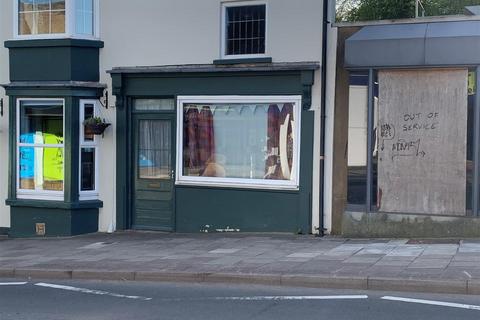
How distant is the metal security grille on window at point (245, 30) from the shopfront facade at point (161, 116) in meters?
0.02

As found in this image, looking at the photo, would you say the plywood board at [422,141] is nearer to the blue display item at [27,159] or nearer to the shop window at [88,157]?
the shop window at [88,157]

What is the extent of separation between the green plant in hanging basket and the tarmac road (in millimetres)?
5318

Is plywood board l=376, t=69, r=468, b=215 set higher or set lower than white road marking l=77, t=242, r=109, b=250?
higher

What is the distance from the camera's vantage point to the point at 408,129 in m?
11.8

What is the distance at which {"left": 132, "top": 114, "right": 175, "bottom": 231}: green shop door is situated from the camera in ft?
46.2

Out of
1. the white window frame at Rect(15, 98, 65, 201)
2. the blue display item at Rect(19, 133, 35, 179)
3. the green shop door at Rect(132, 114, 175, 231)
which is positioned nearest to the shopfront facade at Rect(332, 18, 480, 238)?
the green shop door at Rect(132, 114, 175, 231)

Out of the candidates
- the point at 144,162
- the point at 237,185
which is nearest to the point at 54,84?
the point at 144,162

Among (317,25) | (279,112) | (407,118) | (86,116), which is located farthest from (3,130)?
(407,118)

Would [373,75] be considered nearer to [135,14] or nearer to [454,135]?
[454,135]

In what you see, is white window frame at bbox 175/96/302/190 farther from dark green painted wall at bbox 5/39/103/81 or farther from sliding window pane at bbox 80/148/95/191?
dark green painted wall at bbox 5/39/103/81

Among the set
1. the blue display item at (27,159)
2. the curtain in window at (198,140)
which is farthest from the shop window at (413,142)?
the blue display item at (27,159)

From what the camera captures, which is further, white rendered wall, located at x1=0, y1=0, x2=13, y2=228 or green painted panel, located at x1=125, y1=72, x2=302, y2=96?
white rendered wall, located at x1=0, y1=0, x2=13, y2=228

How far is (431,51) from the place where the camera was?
37.0 ft

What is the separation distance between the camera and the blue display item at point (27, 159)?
14.8m
